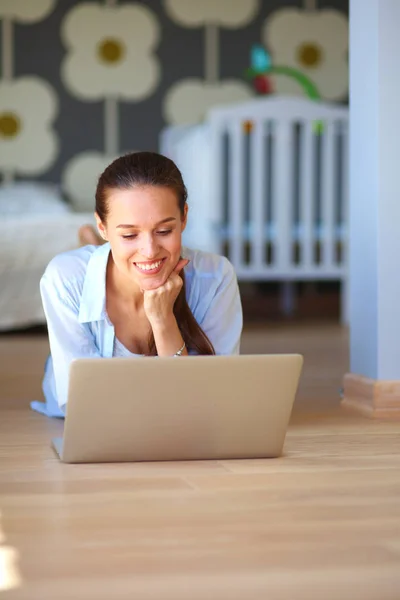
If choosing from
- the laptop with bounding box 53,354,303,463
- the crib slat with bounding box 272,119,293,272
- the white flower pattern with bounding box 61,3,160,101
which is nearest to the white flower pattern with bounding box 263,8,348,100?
the white flower pattern with bounding box 61,3,160,101

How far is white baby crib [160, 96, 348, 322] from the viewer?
13.9ft

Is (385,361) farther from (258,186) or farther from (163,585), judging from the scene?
(258,186)

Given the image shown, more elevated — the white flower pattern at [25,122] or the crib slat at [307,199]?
the white flower pattern at [25,122]

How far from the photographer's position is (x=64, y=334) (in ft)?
5.51

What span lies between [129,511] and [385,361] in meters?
0.93

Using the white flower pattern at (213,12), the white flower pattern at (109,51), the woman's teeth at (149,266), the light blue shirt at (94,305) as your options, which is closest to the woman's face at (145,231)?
the woman's teeth at (149,266)

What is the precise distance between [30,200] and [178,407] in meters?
3.07

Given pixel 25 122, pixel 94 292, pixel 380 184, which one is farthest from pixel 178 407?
pixel 25 122

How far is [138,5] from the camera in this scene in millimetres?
4809

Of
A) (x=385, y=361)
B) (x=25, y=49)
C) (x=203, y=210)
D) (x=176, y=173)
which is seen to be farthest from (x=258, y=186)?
(x=176, y=173)

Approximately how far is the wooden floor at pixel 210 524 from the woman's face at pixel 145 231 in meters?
0.33

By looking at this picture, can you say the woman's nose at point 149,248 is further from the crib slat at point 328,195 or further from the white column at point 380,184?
the crib slat at point 328,195

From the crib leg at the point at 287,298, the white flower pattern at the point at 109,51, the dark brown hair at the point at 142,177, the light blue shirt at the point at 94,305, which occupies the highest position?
the white flower pattern at the point at 109,51

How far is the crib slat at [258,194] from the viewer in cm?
426
